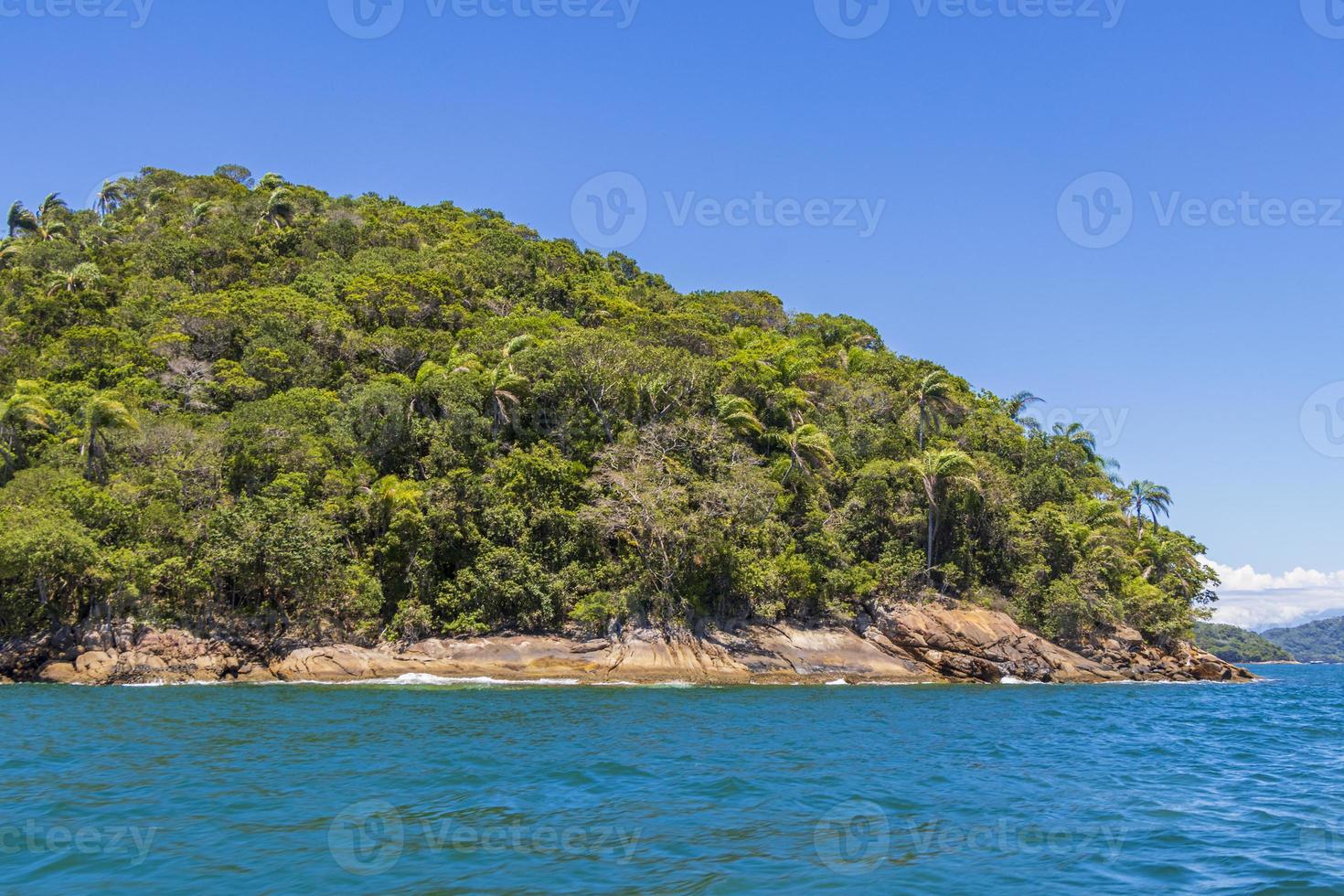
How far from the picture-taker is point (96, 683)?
3266 cm

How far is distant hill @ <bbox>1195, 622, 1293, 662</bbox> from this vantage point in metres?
150

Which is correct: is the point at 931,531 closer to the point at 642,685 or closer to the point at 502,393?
the point at 642,685

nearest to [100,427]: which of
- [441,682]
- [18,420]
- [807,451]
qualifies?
[18,420]

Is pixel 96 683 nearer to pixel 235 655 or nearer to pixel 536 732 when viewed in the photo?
pixel 235 655

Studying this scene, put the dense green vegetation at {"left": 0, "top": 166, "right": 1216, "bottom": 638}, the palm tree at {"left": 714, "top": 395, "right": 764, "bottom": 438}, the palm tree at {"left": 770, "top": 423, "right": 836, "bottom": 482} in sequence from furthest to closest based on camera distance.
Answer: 1. the palm tree at {"left": 770, "top": 423, "right": 836, "bottom": 482}
2. the palm tree at {"left": 714, "top": 395, "right": 764, "bottom": 438}
3. the dense green vegetation at {"left": 0, "top": 166, "right": 1216, "bottom": 638}

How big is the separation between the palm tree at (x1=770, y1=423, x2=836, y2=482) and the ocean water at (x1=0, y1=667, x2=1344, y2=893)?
843 inches

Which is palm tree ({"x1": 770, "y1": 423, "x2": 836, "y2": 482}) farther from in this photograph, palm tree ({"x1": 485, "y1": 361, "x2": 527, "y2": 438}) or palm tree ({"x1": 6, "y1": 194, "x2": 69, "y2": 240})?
palm tree ({"x1": 6, "y1": 194, "x2": 69, "y2": 240})

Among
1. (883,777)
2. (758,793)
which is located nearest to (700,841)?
(758,793)

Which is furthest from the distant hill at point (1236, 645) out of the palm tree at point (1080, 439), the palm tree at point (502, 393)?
the palm tree at point (502, 393)

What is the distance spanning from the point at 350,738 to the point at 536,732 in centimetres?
399

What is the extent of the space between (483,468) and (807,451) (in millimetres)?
16845

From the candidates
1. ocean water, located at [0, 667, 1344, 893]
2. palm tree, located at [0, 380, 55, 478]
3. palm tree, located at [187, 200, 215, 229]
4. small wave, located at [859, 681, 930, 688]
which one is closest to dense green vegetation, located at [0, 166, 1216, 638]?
palm tree, located at [0, 380, 55, 478]

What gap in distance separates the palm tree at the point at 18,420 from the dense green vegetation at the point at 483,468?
0.43 ft

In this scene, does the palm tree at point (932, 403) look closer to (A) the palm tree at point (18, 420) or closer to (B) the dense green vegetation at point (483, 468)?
(B) the dense green vegetation at point (483, 468)
